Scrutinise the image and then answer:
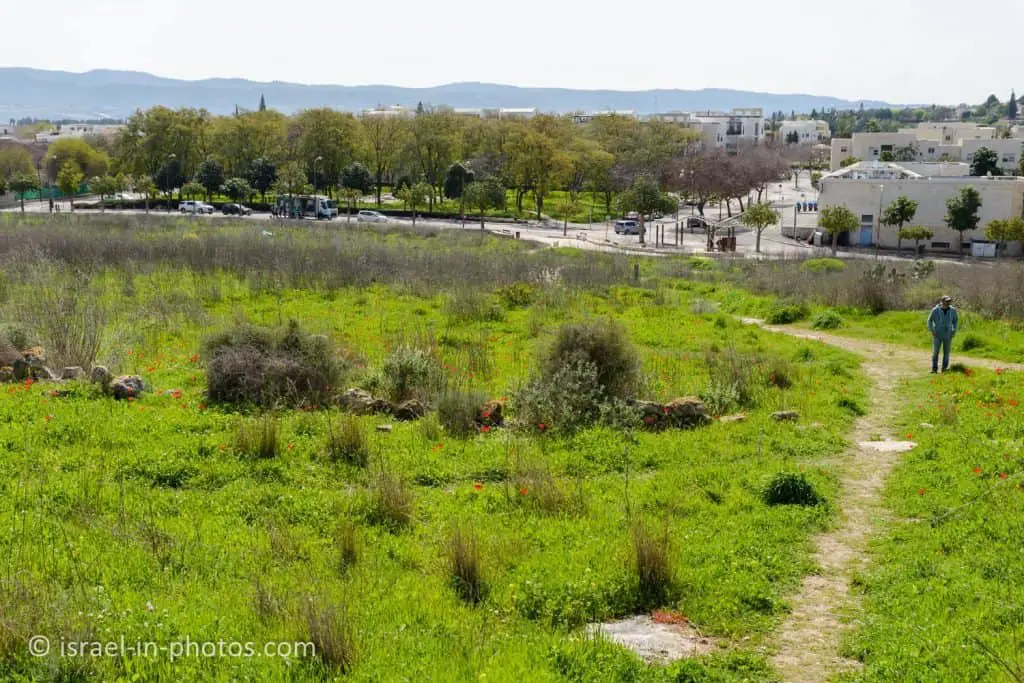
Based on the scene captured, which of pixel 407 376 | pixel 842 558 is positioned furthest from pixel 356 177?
pixel 842 558

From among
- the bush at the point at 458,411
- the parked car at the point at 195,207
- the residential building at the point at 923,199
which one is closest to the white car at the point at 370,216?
the parked car at the point at 195,207

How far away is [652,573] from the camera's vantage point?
24.0ft

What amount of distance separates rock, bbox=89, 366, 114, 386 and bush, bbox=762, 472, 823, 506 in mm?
8854

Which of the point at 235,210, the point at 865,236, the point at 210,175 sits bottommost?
the point at 235,210

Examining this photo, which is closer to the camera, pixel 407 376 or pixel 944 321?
pixel 407 376

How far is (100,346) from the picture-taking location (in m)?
A: 15.3

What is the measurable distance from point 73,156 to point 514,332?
286 ft

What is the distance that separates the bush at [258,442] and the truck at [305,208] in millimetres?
56855

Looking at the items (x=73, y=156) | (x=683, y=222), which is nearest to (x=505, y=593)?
(x=683, y=222)

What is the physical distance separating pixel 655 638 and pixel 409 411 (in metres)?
6.63

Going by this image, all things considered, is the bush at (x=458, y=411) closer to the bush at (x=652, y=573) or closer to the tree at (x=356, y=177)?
the bush at (x=652, y=573)

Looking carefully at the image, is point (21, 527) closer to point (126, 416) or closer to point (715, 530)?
point (126, 416)

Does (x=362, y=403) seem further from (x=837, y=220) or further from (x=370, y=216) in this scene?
(x=370, y=216)

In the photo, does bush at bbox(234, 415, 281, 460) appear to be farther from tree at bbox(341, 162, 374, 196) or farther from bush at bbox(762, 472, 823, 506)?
tree at bbox(341, 162, 374, 196)
